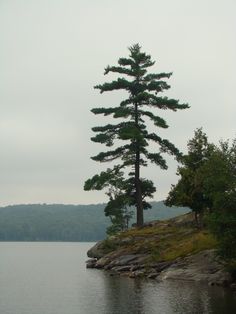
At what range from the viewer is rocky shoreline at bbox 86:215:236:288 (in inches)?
1839

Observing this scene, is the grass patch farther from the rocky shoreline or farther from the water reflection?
the water reflection

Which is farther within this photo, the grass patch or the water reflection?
the grass patch

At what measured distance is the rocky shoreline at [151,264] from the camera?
46719 mm

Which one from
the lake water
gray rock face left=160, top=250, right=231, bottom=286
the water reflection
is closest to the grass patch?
gray rock face left=160, top=250, right=231, bottom=286

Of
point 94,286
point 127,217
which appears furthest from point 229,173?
point 127,217

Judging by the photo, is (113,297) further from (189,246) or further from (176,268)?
(189,246)

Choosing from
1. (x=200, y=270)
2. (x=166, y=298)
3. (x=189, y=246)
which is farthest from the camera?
(x=189, y=246)

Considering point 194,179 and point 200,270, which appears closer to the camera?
point 200,270

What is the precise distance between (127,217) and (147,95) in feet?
127

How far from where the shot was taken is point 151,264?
2154 inches

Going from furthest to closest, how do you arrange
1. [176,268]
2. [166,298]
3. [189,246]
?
[189,246] → [176,268] → [166,298]

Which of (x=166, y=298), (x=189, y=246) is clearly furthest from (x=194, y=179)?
(x=166, y=298)

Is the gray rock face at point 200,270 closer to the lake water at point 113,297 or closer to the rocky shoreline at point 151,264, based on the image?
the rocky shoreline at point 151,264

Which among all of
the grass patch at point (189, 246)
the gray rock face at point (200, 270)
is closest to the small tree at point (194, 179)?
the grass patch at point (189, 246)
